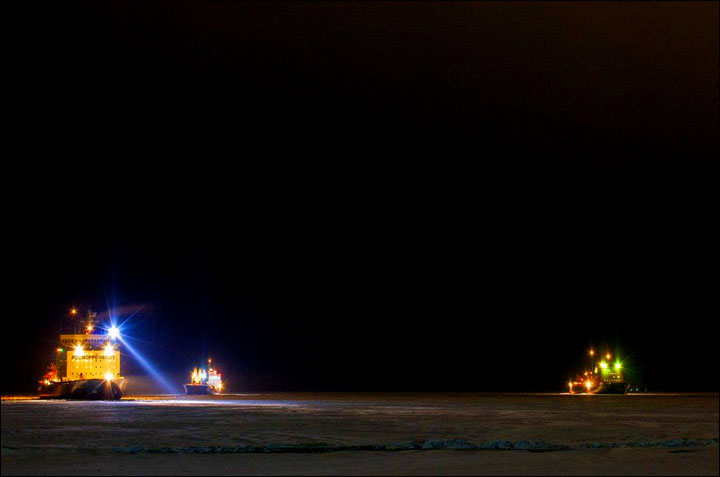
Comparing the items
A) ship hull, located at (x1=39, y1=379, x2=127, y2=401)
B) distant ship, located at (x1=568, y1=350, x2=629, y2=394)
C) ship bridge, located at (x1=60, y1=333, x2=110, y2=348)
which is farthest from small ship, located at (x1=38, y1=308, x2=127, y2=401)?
distant ship, located at (x1=568, y1=350, x2=629, y2=394)

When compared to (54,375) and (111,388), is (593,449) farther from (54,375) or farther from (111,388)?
(54,375)

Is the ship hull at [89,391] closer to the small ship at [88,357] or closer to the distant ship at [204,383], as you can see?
the small ship at [88,357]

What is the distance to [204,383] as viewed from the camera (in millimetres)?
98250

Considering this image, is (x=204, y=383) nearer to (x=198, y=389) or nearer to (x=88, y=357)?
(x=198, y=389)

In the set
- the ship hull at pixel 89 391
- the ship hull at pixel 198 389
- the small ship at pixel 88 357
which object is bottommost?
the ship hull at pixel 198 389

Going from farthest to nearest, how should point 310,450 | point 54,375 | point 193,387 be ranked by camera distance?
point 193,387 → point 54,375 → point 310,450

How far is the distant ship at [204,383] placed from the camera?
9381 cm

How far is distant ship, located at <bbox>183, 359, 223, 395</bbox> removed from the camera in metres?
93.8

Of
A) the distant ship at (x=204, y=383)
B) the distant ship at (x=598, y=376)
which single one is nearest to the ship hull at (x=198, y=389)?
the distant ship at (x=204, y=383)

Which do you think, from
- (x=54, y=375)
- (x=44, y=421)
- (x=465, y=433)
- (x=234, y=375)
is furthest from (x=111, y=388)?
(x=234, y=375)

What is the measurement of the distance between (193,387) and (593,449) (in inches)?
3269

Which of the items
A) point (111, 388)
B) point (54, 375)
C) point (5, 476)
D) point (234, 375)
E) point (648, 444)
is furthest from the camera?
point (234, 375)

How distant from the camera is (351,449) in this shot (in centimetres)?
1527

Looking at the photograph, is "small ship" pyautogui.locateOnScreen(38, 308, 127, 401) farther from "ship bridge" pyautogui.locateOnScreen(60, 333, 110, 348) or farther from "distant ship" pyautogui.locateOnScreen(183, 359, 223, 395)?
"distant ship" pyautogui.locateOnScreen(183, 359, 223, 395)
